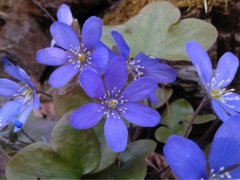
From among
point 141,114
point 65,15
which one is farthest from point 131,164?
point 65,15

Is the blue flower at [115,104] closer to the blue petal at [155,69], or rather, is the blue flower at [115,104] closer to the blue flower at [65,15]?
the blue petal at [155,69]


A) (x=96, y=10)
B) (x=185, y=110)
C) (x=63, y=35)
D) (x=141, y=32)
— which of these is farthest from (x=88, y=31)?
(x=96, y=10)

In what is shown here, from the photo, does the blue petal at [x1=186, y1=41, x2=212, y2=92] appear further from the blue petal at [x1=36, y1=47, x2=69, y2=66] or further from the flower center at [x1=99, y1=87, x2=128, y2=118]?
the blue petal at [x1=36, y1=47, x2=69, y2=66]

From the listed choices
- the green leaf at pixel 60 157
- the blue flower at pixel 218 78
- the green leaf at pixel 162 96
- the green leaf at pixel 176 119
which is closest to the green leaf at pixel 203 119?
the green leaf at pixel 176 119

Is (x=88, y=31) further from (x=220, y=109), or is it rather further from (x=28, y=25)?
(x=28, y=25)

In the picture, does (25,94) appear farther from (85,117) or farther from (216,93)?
(216,93)
